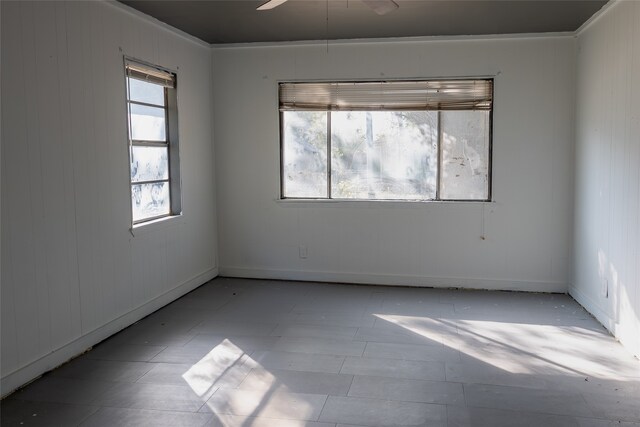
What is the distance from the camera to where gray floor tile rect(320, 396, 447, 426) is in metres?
2.88

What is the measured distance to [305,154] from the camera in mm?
5977

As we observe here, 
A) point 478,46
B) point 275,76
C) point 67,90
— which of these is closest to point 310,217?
point 275,76

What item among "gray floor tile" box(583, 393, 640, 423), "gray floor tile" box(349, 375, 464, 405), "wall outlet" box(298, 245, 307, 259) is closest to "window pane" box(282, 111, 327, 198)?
"wall outlet" box(298, 245, 307, 259)

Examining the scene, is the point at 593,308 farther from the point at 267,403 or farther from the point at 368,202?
the point at 267,403

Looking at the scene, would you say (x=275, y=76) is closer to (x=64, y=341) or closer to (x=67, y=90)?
(x=67, y=90)

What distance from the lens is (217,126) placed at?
240 inches

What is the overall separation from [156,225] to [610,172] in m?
3.75

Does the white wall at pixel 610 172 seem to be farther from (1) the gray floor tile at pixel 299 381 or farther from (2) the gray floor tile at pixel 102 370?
(2) the gray floor tile at pixel 102 370

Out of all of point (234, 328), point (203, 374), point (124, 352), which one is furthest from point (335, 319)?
point (124, 352)

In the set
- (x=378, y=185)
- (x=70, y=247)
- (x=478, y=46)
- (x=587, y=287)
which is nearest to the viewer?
(x=70, y=247)

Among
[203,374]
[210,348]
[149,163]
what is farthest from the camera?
[149,163]

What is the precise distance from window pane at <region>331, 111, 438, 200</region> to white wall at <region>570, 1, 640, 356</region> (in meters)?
1.42

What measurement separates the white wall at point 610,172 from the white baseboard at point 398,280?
394 mm

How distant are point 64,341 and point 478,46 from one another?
4463mm
